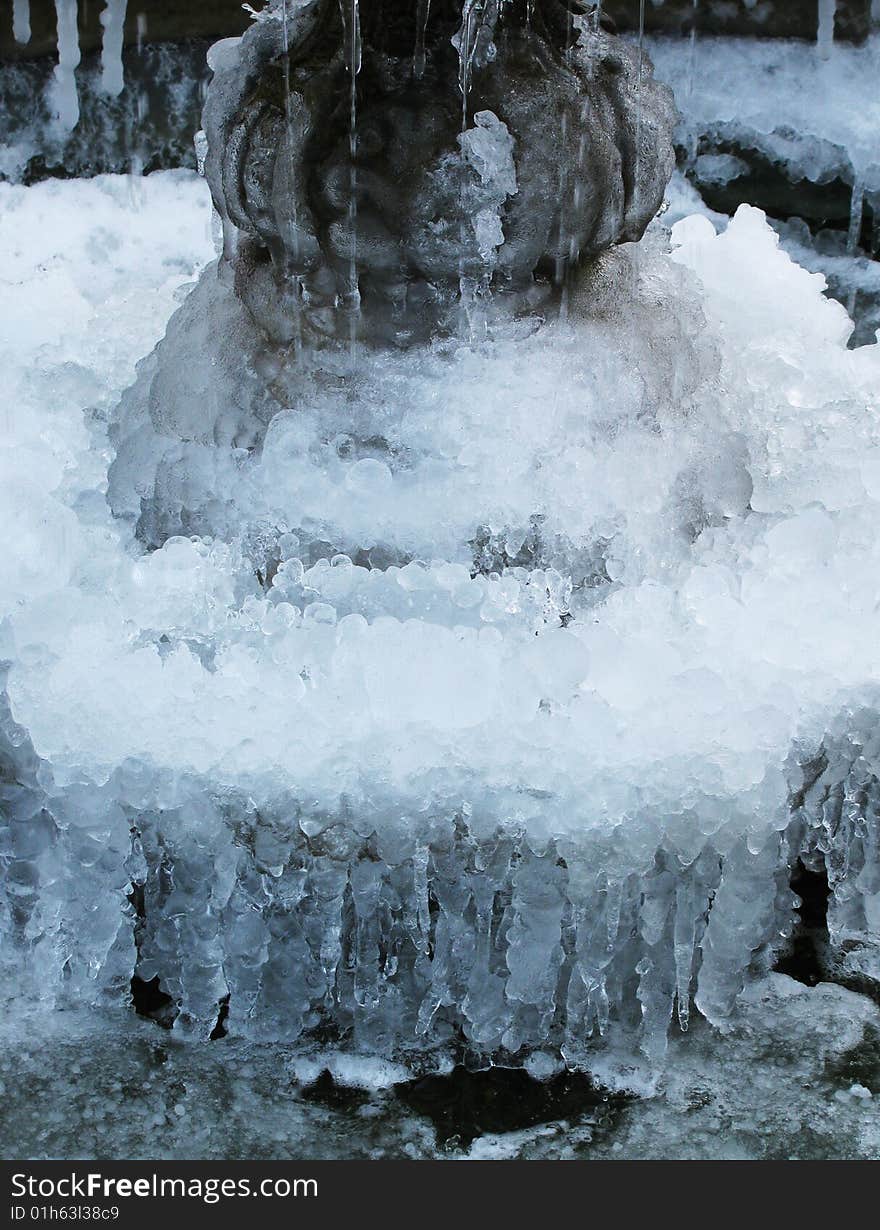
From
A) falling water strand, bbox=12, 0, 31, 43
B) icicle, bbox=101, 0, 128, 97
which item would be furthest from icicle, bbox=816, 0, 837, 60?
falling water strand, bbox=12, 0, 31, 43

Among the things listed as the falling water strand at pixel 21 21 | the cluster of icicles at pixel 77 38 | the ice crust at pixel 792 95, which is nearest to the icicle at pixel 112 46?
the cluster of icicles at pixel 77 38

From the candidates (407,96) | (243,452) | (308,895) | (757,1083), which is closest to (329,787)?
(308,895)

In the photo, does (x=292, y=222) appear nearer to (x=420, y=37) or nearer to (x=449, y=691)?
(x=420, y=37)

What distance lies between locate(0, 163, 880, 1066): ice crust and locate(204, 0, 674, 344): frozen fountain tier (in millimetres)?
104

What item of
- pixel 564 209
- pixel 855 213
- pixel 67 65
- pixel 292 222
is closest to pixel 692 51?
pixel 855 213

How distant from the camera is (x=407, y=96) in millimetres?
1845

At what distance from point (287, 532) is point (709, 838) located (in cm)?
66

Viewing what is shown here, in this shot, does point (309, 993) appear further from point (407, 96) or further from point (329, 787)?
point (407, 96)

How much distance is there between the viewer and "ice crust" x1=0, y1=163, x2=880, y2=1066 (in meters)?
1.65

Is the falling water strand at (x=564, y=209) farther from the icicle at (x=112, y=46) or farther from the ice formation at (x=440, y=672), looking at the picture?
the icicle at (x=112, y=46)

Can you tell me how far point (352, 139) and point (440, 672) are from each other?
0.69 meters

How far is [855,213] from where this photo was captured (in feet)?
12.7

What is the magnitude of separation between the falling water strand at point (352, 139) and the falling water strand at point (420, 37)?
70 mm

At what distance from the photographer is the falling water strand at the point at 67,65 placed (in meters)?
3.78
